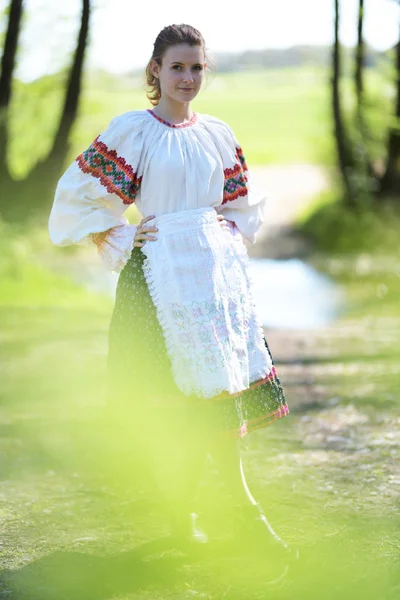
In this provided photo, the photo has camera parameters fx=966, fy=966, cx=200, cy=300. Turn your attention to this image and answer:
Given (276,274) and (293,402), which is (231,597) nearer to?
(293,402)

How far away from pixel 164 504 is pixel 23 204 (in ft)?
31.2

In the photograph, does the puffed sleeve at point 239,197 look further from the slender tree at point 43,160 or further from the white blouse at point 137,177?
the slender tree at point 43,160

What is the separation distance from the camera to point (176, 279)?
323 cm

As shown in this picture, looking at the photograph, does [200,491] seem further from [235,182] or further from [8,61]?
[8,61]

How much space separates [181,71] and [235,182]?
1.46 ft

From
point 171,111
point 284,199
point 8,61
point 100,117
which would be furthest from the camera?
point 284,199

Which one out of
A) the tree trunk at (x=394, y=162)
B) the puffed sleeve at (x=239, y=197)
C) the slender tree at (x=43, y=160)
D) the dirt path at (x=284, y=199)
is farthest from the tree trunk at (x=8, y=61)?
the puffed sleeve at (x=239, y=197)

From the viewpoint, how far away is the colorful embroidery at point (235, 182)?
3.46 meters

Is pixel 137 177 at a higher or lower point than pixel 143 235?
higher

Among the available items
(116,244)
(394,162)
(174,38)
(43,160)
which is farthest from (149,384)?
(394,162)

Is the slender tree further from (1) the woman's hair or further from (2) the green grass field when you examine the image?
(1) the woman's hair

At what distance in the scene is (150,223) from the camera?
3.29 m

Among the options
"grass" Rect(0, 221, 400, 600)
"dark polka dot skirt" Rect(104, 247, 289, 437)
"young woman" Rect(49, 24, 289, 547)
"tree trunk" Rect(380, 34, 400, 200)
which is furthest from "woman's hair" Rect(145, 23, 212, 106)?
"tree trunk" Rect(380, 34, 400, 200)

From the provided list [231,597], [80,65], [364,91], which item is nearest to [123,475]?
[231,597]
